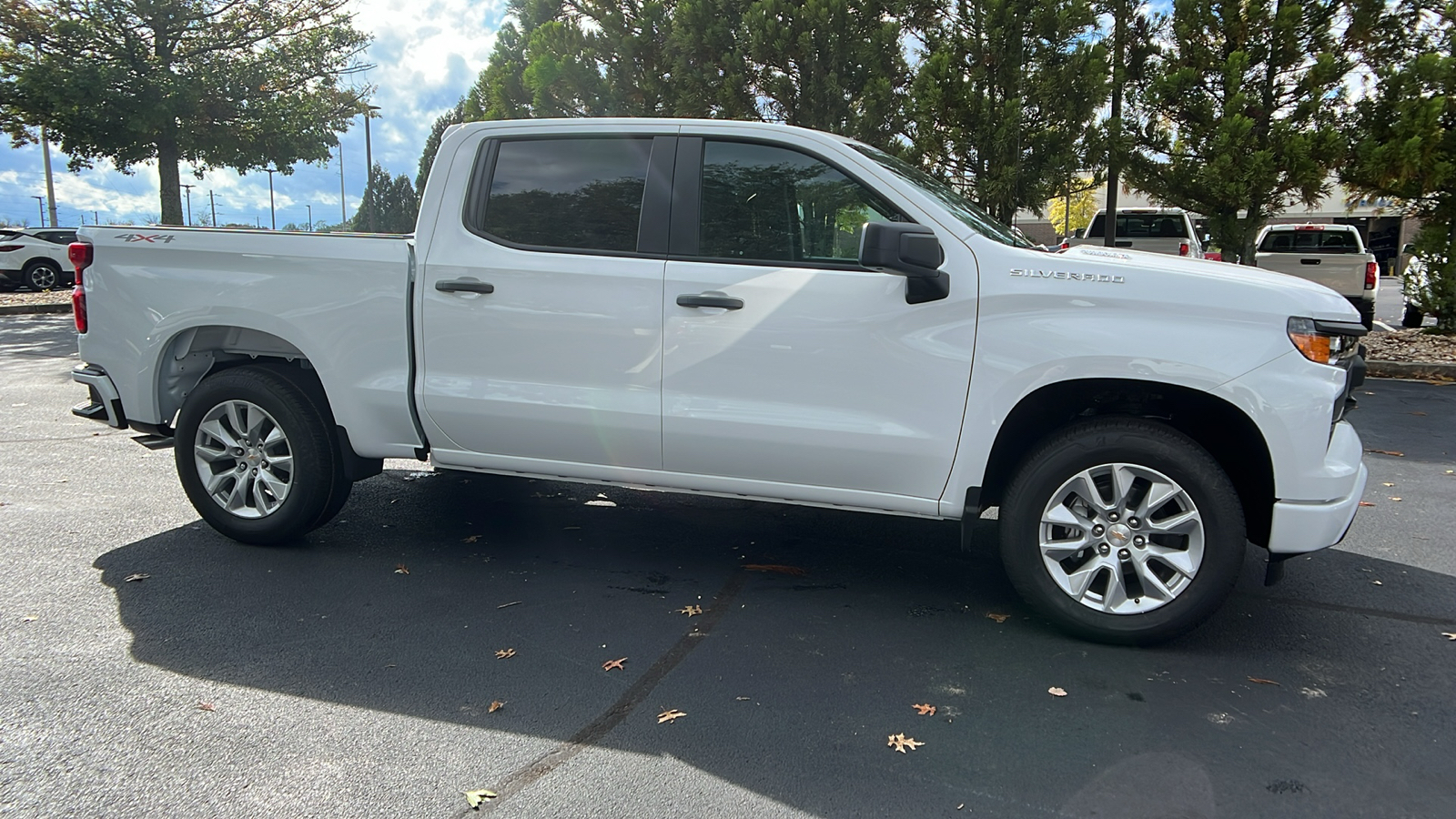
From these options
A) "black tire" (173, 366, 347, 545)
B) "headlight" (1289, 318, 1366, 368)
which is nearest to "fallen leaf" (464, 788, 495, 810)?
"black tire" (173, 366, 347, 545)

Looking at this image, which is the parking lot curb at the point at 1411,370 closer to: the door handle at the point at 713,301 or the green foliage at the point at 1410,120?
the green foliage at the point at 1410,120

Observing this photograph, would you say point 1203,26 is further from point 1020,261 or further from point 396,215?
point 396,215

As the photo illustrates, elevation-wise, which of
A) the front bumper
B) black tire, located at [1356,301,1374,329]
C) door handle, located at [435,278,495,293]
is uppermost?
door handle, located at [435,278,495,293]

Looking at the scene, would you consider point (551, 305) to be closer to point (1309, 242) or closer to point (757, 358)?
point (757, 358)

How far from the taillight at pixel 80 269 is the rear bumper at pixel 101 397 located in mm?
221

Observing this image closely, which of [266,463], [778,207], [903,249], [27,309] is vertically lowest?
[27,309]

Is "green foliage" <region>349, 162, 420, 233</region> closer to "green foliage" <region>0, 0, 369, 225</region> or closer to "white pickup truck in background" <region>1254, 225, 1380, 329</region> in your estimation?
"green foliage" <region>0, 0, 369, 225</region>

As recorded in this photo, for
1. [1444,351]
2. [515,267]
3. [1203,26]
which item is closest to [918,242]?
[515,267]

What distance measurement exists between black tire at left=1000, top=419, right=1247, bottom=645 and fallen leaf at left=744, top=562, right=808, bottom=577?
106 centimetres

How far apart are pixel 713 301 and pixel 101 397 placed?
3280 mm

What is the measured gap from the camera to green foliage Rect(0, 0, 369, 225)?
19547mm

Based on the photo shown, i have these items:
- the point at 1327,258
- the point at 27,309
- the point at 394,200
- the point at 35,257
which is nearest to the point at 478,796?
the point at 1327,258

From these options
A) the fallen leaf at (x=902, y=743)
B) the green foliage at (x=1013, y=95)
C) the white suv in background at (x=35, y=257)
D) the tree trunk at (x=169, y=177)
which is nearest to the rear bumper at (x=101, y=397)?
the fallen leaf at (x=902, y=743)

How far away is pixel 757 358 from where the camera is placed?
4031 millimetres
